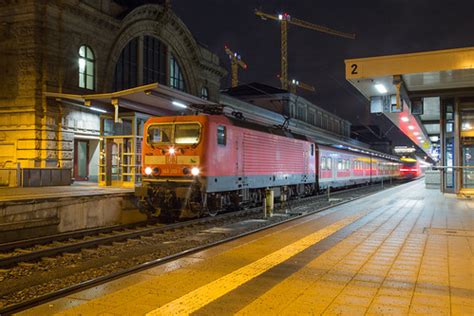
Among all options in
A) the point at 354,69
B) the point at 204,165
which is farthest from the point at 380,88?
the point at 204,165

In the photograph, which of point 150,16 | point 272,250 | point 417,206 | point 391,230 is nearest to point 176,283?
point 272,250

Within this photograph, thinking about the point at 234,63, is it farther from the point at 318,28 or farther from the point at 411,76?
the point at 411,76

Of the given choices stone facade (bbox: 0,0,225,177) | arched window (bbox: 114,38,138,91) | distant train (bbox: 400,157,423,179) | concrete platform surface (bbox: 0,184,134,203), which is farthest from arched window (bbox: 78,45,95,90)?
distant train (bbox: 400,157,423,179)

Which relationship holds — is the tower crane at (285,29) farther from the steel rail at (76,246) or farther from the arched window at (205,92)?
the steel rail at (76,246)

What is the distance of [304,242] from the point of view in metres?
10.2

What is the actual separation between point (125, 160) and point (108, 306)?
16.7 meters

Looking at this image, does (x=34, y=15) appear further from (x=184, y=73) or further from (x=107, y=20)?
(x=184, y=73)

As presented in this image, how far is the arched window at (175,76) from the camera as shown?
106 ft

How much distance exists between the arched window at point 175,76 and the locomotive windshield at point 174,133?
17.4 m

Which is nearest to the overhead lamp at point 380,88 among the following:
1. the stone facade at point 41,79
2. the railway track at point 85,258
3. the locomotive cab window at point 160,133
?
the railway track at point 85,258

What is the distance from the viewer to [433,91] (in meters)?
16.8

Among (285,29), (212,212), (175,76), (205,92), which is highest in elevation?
(285,29)

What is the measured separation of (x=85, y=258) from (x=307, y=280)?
16.4 ft

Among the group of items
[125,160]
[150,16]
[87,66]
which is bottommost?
[125,160]
